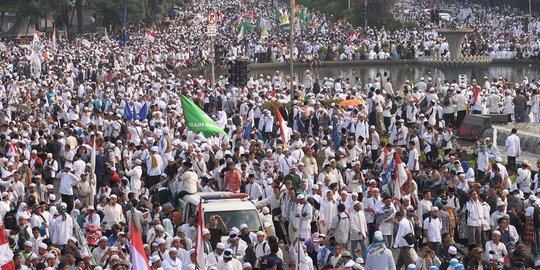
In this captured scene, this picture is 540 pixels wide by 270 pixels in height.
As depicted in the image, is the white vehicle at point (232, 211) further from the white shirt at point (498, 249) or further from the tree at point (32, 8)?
the tree at point (32, 8)

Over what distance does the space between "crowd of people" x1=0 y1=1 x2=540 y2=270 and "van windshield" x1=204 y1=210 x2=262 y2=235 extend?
9 centimetres

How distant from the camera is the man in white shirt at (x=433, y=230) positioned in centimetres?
1869

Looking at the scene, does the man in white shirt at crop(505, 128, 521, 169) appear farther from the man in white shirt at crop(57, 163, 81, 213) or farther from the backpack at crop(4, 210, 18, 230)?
the backpack at crop(4, 210, 18, 230)

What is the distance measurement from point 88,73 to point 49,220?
2515cm

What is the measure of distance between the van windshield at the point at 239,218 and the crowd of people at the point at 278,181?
9 centimetres

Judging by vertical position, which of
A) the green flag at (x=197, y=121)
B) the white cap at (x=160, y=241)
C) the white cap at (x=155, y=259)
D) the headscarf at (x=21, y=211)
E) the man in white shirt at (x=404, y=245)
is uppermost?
the green flag at (x=197, y=121)

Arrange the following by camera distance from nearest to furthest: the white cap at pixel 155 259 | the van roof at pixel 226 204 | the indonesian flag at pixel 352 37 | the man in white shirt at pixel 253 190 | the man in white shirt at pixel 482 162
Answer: the white cap at pixel 155 259 → the van roof at pixel 226 204 → the man in white shirt at pixel 253 190 → the man in white shirt at pixel 482 162 → the indonesian flag at pixel 352 37

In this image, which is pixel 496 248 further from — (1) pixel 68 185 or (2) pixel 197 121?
(1) pixel 68 185

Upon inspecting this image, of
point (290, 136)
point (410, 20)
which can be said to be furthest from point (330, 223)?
point (410, 20)

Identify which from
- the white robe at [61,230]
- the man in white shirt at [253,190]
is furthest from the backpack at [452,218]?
the white robe at [61,230]

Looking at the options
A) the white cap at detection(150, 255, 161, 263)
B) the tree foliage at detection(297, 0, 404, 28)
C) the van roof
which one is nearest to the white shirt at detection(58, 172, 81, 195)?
the van roof

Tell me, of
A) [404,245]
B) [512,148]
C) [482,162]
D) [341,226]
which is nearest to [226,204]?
[341,226]

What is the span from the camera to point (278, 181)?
69.7 feet

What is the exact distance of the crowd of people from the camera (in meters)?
17.4
